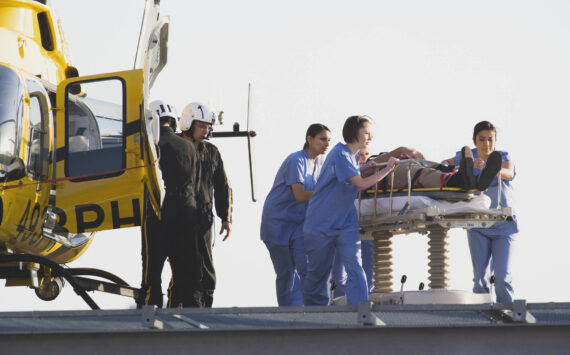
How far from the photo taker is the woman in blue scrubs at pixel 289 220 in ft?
31.8

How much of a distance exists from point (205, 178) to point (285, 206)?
872 millimetres

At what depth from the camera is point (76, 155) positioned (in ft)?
31.7

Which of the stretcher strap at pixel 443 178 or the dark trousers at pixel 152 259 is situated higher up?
the stretcher strap at pixel 443 178

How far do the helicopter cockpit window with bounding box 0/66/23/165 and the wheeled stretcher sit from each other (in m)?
3.23

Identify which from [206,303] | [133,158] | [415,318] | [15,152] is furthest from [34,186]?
[415,318]

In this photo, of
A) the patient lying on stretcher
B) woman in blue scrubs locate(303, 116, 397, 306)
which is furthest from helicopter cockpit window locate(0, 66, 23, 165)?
the patient lying on stretcher

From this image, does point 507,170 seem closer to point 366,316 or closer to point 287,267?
point 287,267

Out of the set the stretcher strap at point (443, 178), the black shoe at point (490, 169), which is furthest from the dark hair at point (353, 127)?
A: the black shoe at point (490, 169)

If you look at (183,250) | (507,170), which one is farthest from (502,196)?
(183,250)

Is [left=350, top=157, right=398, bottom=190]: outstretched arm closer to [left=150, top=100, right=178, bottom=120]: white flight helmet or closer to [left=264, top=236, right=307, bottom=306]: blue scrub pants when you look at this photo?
[left=264, top=236, right=307, bottom=306]: blue scrub pants

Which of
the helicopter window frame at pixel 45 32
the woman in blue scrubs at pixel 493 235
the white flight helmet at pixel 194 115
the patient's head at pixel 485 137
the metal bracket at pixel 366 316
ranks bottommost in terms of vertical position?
the metal bracket at pixel 366 316

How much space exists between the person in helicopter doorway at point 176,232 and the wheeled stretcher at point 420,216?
155 centimetres

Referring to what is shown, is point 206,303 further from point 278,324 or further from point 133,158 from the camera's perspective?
point 278,324

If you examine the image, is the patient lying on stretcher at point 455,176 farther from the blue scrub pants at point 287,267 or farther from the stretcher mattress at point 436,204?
the blue scrub pants at point 287,267
